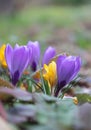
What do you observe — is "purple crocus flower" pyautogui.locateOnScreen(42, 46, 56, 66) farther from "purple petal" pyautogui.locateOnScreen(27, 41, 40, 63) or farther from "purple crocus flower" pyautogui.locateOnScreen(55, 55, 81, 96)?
"purple crocus flower" pyautogui.locateOnScreen(55, 55, 81, 96)

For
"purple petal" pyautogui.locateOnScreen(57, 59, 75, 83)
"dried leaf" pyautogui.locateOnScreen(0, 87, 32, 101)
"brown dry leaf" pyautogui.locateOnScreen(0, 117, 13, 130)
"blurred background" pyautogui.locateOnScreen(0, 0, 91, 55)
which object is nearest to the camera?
"brown dry leaf" pyautogui.locateOnScreen(0, 117, 13, 130)

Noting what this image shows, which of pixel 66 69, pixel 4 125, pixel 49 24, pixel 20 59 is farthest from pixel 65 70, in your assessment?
pixel 49 24

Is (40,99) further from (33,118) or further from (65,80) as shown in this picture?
(65,80)

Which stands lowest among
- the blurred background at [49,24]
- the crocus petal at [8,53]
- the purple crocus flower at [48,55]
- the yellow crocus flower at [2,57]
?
the blurred background at [49,24]

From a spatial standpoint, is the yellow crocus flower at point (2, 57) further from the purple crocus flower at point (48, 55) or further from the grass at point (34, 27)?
the grass at point (34, 27)

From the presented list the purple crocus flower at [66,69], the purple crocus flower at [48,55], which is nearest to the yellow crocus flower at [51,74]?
the purple crocus flower at [66,69]

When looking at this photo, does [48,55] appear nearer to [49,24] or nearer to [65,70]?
[65,70]

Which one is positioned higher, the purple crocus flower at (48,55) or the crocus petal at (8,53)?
the crocus petal at (8,53)

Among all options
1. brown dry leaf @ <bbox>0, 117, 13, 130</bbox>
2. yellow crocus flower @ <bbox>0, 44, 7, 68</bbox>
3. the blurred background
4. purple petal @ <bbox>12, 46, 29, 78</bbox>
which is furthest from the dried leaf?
the blurred background
